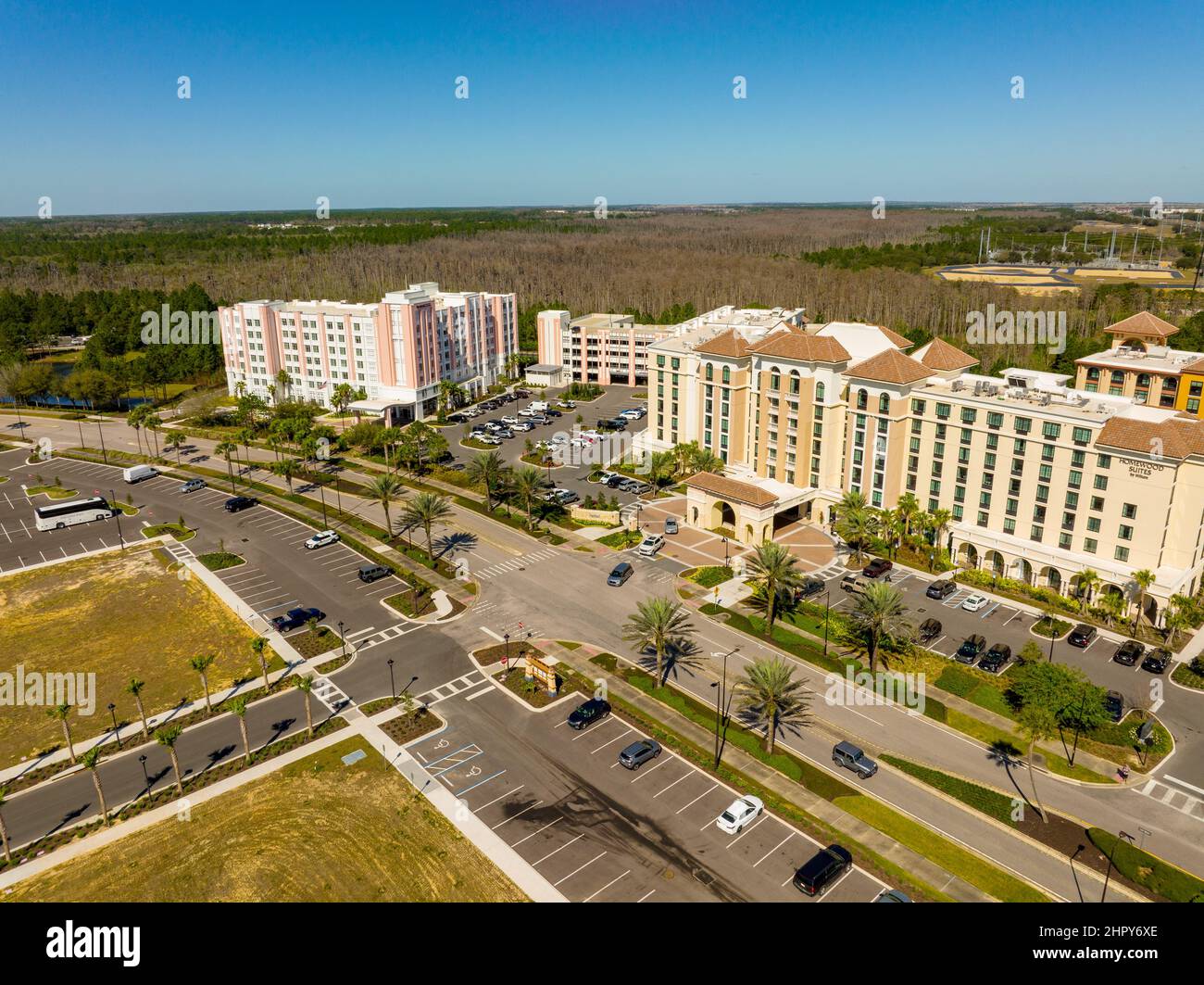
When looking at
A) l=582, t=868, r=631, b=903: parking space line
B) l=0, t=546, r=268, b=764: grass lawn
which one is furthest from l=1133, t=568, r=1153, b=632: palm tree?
l=0, t=546, r=268, b=764: grass lawn

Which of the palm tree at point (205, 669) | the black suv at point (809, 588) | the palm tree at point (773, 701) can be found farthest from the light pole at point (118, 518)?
the black suv at point (809, 588)

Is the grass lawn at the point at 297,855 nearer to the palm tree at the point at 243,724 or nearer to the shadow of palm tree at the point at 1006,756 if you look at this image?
the palm tree at the point at 243,724

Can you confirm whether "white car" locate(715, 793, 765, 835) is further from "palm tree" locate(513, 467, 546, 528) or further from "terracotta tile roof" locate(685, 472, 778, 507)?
"palm tree" locate(513, 467, 546, 528)

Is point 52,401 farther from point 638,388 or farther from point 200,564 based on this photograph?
point 638,388

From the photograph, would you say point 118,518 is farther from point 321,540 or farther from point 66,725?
point 66,725

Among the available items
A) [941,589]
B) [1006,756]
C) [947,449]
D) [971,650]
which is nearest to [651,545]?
[941,589]

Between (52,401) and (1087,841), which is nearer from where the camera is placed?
(1087,841)
